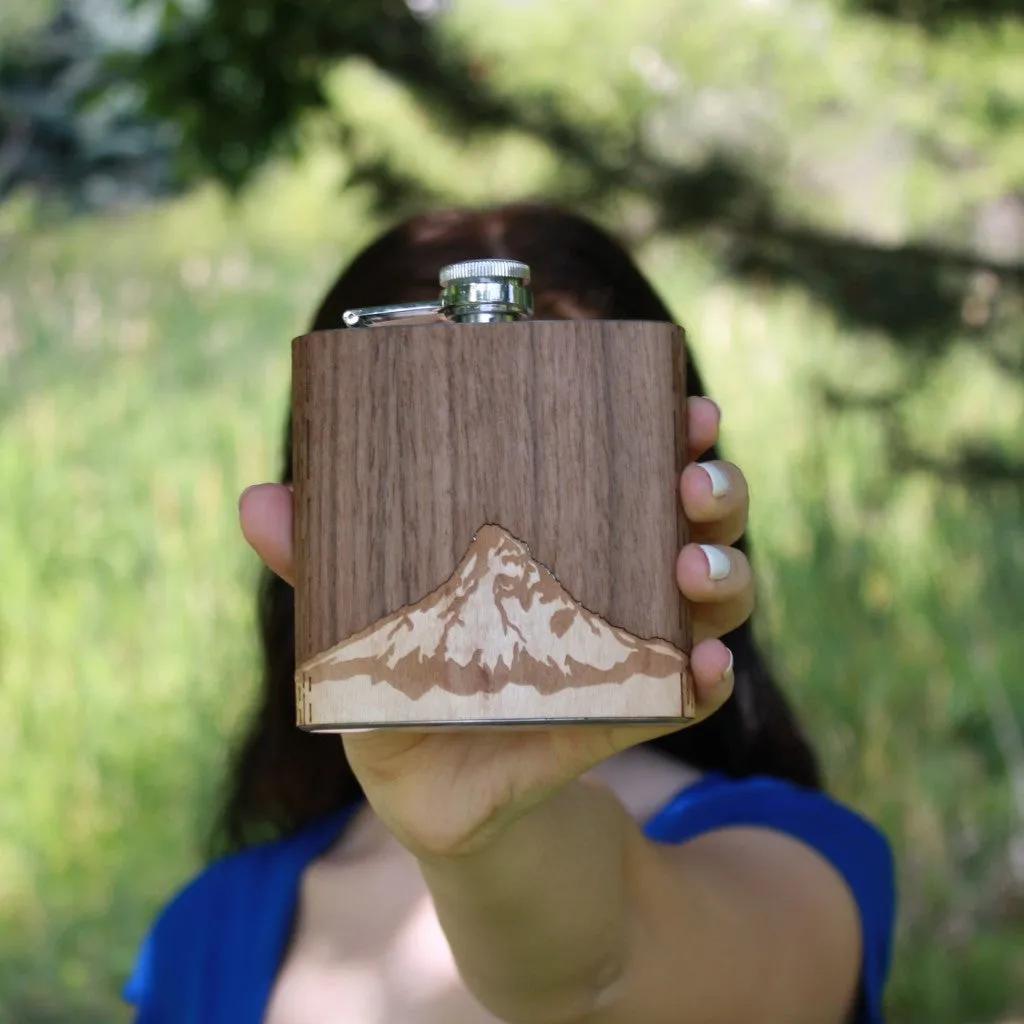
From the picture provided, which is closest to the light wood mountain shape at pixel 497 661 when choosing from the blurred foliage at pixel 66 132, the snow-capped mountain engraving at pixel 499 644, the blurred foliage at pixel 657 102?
the snow-capped mountain engraving at pixel 499 644

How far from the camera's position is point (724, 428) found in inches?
125

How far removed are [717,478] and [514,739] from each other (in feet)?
0.67

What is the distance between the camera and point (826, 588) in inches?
118

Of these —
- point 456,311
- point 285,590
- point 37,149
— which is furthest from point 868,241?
point 37,149

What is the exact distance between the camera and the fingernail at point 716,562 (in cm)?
85

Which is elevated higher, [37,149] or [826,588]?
[37,149]

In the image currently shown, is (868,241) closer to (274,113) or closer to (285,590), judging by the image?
(274,113)

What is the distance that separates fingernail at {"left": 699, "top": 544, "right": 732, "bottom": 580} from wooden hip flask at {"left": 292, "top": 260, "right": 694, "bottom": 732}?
0.02 m

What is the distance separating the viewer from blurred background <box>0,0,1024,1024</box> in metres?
2.30

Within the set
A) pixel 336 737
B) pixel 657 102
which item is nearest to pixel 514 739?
pixel 336 737

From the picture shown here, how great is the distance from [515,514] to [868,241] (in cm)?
170

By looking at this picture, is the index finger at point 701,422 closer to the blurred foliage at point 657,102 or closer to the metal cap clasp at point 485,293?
the metal cap clasp at point 485,293

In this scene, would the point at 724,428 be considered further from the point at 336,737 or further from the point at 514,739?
the point at 514,739

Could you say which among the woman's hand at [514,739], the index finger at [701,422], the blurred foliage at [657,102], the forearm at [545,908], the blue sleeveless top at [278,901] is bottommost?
the blue sleeveless top at [278,901]
